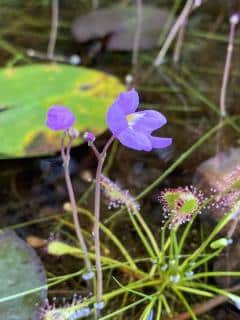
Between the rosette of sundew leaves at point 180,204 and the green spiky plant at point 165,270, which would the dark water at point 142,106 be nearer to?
the green spiky plant at point 165,270

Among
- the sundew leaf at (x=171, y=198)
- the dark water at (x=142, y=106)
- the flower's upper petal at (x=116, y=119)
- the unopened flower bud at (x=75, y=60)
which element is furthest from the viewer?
the unopened flower bud at (x=75, y=60)

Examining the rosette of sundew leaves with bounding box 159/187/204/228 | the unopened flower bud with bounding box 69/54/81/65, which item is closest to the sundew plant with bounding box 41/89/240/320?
the rosette of sundew leaves with bounding box 159/187/204/228

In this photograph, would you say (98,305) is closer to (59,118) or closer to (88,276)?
(88,276)

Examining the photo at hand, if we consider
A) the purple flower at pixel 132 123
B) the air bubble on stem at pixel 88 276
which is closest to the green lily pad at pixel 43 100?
the air bubble on stem at pixel 88 276

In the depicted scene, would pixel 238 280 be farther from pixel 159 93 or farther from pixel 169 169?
Answer: pixel 159 93

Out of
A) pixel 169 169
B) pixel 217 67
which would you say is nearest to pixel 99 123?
pixel 169 169

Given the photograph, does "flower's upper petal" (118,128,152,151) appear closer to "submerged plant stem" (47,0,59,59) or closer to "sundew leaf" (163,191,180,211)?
"sundew leaf" (163,191,180,211)

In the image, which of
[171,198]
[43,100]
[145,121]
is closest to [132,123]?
[145,121]

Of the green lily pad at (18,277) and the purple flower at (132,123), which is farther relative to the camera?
the green lily pad at (18,277)
